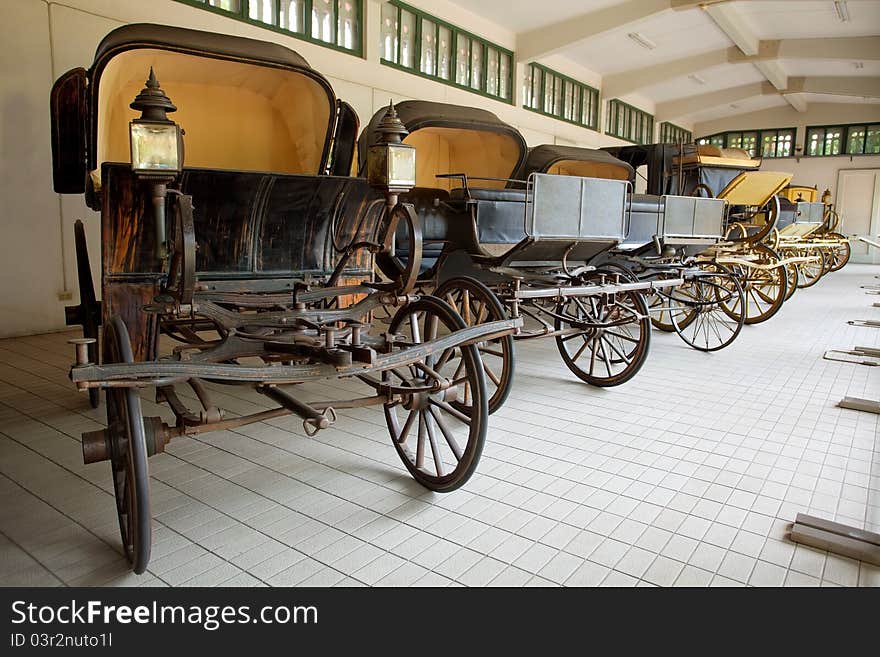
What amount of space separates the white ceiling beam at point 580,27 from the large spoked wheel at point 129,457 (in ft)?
37.4

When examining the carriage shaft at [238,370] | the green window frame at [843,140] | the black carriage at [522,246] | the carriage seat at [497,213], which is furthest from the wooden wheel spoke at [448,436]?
the green window frame at [843,140]

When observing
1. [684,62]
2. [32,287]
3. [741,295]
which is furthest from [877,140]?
[32,287]

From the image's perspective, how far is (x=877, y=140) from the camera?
20.2 meters

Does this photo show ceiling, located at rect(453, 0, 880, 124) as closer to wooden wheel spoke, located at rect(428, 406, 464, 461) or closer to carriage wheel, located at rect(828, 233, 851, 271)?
carriage wheel, located at rect(828, 233, 851, 271)

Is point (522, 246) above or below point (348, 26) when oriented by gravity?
below

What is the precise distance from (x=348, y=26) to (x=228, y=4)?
1883 mm

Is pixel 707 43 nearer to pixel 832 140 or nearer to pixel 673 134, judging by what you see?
pixel 673 134

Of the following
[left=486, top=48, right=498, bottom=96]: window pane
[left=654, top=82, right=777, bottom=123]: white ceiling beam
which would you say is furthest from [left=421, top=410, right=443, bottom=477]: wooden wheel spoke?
[left=654, top=82, right=777, bottom=123]: white ceiling beam

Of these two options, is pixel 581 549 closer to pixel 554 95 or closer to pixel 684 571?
pixel 684 571

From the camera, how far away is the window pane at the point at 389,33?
971cm

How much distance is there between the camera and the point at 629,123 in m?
18.4

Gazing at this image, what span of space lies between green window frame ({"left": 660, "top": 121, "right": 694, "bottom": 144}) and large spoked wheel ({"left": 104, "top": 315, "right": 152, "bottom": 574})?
65.7ft

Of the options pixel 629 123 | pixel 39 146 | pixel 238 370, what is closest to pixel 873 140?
pixel 629 123

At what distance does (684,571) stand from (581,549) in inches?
12.9
